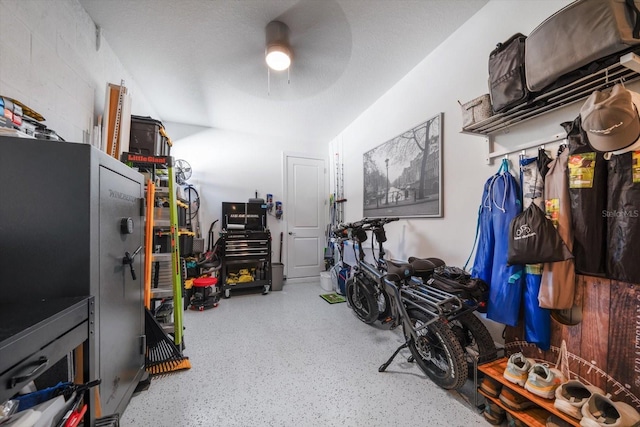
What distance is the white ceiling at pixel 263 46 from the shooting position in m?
1.87

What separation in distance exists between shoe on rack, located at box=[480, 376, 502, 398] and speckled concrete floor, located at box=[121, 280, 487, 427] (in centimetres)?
17

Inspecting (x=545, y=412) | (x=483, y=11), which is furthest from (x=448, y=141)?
(x=545, y=412)

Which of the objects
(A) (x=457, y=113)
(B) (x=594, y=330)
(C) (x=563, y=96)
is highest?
(A) (x=457, y=113)

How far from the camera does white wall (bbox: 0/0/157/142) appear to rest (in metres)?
1.29

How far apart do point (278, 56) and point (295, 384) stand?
8.97 feet

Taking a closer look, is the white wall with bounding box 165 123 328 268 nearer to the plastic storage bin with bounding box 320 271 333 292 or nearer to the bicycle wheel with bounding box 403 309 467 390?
the plastic storage bin with bounding box 320 271 333 292

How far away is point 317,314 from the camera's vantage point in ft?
9.70

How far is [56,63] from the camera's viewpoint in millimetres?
1612

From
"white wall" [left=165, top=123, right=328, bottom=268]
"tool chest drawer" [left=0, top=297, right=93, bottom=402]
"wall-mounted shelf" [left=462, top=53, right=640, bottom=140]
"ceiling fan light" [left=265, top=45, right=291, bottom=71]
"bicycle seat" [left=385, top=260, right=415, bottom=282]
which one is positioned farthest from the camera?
"white wall" [left=165, top=123, right=328, bottom=268]

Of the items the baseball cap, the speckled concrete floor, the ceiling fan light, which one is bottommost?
the speckled concrete floor

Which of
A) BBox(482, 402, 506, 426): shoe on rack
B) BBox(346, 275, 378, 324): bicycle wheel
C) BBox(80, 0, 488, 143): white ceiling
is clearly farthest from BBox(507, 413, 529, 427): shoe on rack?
BBox(80, 0, 488, 143): white ceiling

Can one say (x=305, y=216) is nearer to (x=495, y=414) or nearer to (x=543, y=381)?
(x=495, y=414)

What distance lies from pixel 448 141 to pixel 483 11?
0.99 metres

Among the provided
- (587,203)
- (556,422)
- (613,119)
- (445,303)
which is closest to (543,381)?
(556,422)
